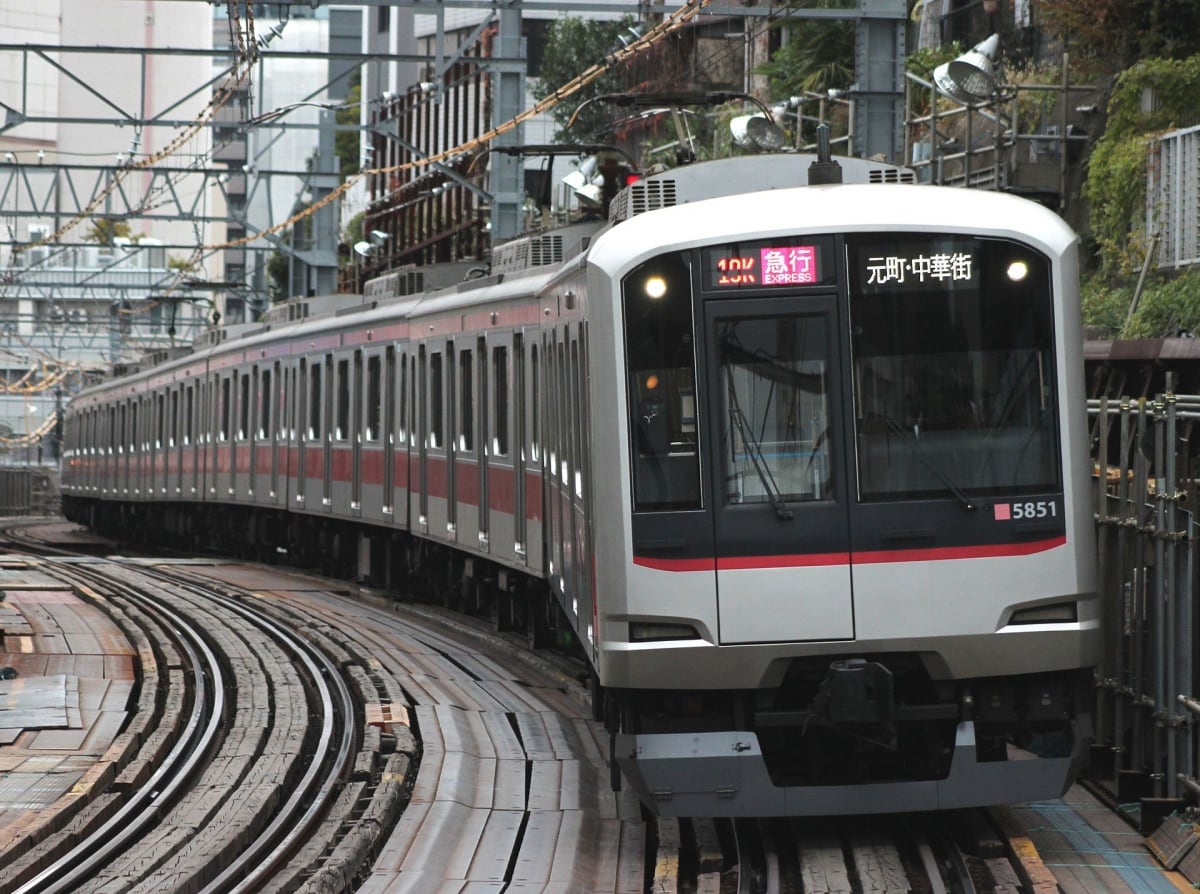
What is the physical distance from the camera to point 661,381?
24.8 feet

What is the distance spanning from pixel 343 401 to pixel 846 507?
1331cm

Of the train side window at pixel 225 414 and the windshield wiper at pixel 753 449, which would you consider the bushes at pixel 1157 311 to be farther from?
the train side window at pixel 225 414

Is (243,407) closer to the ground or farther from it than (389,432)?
farther from it

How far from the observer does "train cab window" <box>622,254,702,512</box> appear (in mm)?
7480

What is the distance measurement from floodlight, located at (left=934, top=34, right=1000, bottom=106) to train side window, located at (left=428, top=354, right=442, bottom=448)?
14.9 ft

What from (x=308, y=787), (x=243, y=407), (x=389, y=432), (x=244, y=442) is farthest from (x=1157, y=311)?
(x=243, y=407)

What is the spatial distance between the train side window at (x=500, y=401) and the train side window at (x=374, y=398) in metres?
4.88

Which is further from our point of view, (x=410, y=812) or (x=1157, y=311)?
(x=1157, y=311)

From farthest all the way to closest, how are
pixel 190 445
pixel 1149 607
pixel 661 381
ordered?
pixel 190 445 → pixel 1149 607 → pixel 661 381

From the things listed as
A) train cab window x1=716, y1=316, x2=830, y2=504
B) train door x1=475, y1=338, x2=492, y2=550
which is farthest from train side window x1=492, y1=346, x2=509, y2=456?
train cab window x1=716, y1=316, x2=830, y2=504

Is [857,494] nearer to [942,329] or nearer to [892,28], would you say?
[942,329]

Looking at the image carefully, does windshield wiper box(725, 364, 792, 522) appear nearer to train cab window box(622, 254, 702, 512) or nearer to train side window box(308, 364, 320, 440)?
train cab window box(622, 254, 702, 512)

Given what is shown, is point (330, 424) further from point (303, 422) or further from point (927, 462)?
point (927, 462)

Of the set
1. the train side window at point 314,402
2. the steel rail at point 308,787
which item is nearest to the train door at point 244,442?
the train side window at point 314,402
